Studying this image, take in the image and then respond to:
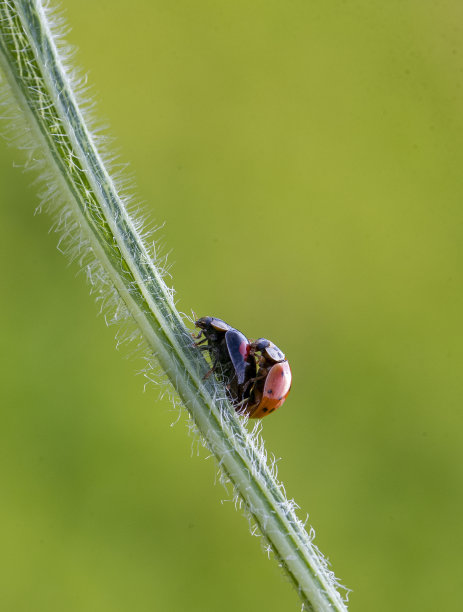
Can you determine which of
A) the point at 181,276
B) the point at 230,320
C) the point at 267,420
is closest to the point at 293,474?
the point at 267,420

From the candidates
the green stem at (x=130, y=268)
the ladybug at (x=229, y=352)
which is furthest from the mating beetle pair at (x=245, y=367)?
the green stem at (x=130, y=268)

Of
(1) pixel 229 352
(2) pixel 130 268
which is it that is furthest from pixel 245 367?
(2) pixel 130 268

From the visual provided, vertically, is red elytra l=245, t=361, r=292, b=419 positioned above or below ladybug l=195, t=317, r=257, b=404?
below

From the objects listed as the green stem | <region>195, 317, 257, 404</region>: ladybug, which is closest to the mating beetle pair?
<region>195, 317, 257, 404</region>: ladybug

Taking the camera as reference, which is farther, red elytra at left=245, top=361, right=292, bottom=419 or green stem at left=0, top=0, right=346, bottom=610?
red elytra at left=245, top=361, right=292, bottom=419

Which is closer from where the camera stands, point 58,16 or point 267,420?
point 58,16

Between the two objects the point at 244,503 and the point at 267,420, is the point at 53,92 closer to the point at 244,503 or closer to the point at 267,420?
→ the point at 244,503

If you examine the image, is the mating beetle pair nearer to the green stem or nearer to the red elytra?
the red elytra
